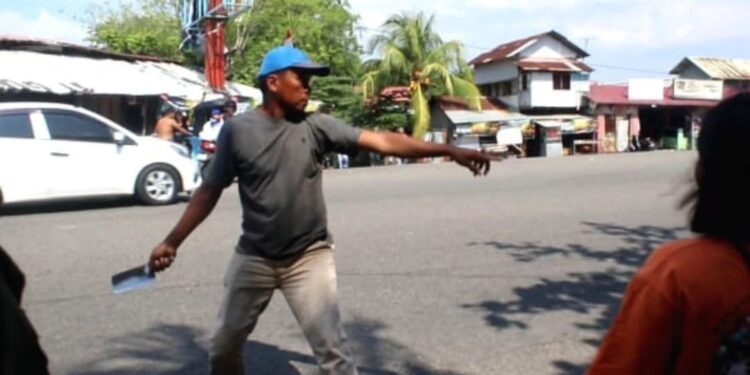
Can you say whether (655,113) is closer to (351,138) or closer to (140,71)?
(140,71)

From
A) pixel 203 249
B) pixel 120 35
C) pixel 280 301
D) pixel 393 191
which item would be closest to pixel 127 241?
pixel 203 249

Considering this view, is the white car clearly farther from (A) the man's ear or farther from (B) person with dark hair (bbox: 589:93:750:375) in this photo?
(B) person with dark hair (bbox: 589:93:750:375)

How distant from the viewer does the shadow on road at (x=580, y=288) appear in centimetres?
651

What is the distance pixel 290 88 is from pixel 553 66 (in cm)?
4212

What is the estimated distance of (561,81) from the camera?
1796 inches

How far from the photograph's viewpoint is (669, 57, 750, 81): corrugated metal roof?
5063cm

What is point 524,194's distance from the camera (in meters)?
15.1

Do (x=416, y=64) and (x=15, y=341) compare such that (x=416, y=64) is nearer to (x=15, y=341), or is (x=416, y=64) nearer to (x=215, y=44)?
(x=215, y=44)

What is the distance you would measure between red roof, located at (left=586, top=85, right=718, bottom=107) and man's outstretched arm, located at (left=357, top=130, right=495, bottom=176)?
1688 inches

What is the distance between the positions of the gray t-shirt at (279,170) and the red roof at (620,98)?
141 ft

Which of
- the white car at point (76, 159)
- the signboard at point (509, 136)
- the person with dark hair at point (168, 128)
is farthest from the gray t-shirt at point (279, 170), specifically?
the signboard at point (509, 136)

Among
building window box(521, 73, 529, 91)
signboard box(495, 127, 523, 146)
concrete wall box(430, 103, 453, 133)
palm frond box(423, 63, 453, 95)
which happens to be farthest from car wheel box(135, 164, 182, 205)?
building window box(521, 73, 529, 91)

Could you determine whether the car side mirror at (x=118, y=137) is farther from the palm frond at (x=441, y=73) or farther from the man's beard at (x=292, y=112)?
the palm frond at (x=441, y=73)

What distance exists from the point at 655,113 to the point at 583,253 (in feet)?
139
